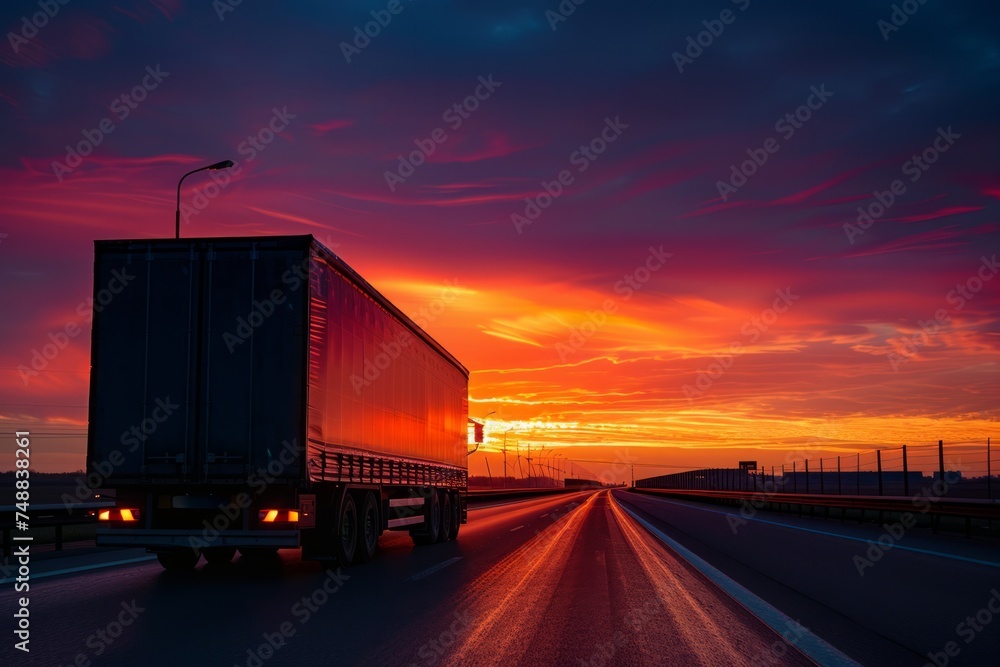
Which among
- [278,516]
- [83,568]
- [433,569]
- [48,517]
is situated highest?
[278,516]

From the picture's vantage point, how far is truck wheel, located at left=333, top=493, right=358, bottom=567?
13.0 m

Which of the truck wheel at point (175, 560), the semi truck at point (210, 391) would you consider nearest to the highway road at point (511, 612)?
the truck wheel at point (175, 560)

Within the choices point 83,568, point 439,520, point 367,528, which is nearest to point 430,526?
point 439,520

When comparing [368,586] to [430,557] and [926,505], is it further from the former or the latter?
[926,505]

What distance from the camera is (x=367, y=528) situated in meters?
14.6

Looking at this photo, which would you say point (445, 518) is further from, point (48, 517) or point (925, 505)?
point (925, 505)

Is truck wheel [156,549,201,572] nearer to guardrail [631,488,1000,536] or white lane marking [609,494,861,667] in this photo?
white lane marking [609,494,861,667]

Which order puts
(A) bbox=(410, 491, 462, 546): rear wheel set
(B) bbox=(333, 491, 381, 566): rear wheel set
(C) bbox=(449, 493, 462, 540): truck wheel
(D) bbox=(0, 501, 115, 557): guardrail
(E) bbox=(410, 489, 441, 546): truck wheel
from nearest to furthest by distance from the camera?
(B) bbox=(333, 491, 381, 566): rear wheel set → (D) bbox=(0, 501, 115, 557): guardrail → (E) bbox=(410, 489, 441, 546): truck wheel → (A) bbox=(410, 491, 462, 546): rear wheel set → (C) bbox=(449, 493, 462, 540): truck wheel

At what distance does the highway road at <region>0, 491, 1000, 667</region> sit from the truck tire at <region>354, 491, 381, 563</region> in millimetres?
256

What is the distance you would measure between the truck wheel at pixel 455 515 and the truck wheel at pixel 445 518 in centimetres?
23

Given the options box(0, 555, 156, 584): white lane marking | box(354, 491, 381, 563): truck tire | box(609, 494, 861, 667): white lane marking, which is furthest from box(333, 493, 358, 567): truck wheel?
box(609, 494, 861, 667): white lane marking

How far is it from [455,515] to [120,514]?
11.4m

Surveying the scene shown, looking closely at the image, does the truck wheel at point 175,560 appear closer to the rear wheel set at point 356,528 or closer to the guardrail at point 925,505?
the rear wheel set at point 356,528

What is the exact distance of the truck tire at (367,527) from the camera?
563 inches
